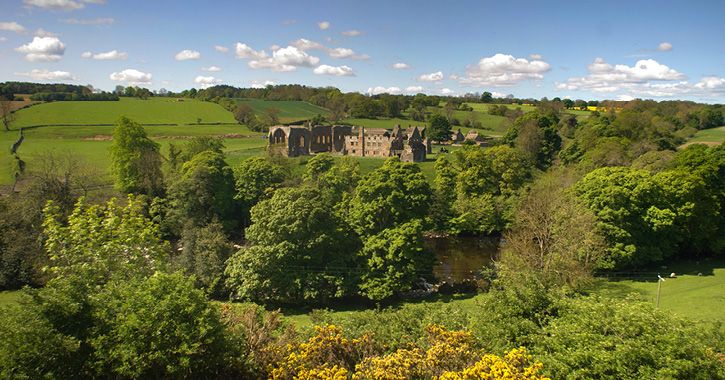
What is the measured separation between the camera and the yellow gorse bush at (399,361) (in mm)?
9273

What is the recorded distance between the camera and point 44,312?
9.08 m

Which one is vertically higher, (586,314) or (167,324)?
(167,324)

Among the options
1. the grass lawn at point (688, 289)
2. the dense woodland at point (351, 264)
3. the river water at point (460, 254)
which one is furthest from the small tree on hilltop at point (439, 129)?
the grass lawn at point (688, 289)

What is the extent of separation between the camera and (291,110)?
114m

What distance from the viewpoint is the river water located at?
32500 mm

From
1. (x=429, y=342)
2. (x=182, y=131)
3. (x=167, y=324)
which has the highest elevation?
(x=182, y=131)

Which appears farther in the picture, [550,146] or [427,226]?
[550,146]

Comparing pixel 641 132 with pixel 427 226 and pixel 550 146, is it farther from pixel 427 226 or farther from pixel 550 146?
pixel 427 226

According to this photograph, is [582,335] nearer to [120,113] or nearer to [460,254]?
[460,254]

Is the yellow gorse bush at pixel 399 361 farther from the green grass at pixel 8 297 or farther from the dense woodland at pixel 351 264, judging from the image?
the green grass at pixel 8 297

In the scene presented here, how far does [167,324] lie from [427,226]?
20.9 metres

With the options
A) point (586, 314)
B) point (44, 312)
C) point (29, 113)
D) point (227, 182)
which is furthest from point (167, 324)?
point (29, 113)

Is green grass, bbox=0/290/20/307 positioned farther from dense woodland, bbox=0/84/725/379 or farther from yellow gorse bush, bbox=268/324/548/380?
yellow gorse bush, bbox=268/324/548/380

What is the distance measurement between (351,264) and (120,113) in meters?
86.5
